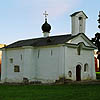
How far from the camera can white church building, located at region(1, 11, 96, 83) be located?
25109 millimetres

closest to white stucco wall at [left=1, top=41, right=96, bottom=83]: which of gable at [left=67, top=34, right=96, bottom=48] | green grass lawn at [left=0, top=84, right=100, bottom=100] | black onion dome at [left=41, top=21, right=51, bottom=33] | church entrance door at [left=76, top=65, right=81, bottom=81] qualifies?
church entrance door at [left=76, top=65, right=81, bottom=81]

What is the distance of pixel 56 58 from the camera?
25.3m

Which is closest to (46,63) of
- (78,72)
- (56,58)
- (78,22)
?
(56,58)

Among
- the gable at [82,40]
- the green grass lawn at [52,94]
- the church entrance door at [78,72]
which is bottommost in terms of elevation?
the green grass lawn at [52,94]

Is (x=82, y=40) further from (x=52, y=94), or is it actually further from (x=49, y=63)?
(x=52, y=94)

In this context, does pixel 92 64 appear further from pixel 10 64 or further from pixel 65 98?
pixel 65 98

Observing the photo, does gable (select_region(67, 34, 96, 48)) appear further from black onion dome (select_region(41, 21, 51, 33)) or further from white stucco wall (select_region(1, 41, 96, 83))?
black onion dome (select_region(41, 21, 51, 33))

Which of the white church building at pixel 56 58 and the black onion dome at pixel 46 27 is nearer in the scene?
the white church building at pixel 56 58

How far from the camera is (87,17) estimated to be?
1104 inches

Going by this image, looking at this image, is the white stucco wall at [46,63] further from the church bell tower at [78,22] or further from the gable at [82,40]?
the church bell tower at [78,22]

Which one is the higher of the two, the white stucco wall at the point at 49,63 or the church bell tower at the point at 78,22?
the church bell tower at the point at 78,22

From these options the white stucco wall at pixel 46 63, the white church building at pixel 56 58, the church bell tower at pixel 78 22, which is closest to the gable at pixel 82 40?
the white church building at pixel 56 58

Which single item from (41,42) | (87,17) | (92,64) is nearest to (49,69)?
(41,42)

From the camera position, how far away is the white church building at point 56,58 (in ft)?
82.4
